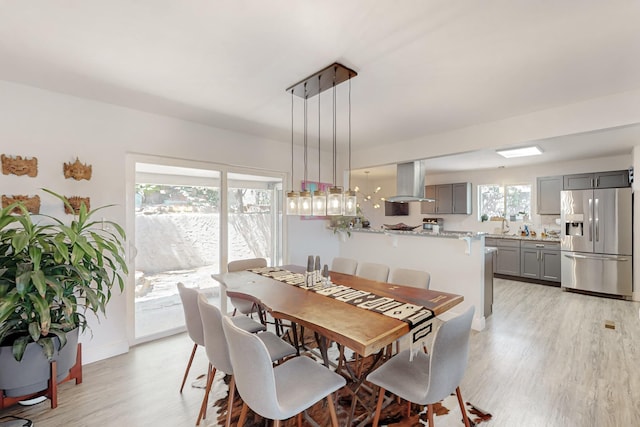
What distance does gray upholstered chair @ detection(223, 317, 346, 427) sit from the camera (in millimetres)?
1359

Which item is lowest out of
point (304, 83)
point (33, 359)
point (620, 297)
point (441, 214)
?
point (620, 297)

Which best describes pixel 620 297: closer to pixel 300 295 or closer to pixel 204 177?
pixel 300 295

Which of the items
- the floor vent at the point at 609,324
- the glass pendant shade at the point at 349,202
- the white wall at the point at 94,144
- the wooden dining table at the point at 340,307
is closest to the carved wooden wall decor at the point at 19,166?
the white wall at the point at 94,144

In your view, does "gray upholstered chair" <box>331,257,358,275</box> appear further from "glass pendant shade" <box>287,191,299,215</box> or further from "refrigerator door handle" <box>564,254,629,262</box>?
"refrigerator door handle" <box>564,254,629,262</box>

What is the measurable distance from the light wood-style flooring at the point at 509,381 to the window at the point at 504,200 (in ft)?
10.1

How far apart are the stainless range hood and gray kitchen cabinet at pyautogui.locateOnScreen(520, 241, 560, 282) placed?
2.99m

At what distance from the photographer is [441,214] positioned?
7.22 metres

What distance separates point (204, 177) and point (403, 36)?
283cm

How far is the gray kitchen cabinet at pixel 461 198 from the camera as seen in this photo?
663cm

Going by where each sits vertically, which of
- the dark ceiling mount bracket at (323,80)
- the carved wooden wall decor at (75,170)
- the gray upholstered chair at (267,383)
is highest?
the dark ceiling mount bracket at (323,80)

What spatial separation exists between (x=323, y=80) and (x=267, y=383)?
83.4 inches

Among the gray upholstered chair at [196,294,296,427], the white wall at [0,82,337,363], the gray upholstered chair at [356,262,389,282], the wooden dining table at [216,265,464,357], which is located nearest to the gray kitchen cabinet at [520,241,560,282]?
the gray upholstered chair at [356,262,389,282]

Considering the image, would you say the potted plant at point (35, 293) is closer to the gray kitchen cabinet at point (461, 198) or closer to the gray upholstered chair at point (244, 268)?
the gray upholstered chair at point (244, 268)

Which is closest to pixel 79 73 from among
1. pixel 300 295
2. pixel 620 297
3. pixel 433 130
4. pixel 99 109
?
pixel 99 109
